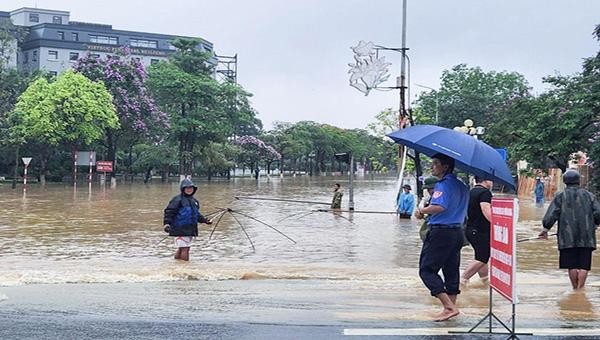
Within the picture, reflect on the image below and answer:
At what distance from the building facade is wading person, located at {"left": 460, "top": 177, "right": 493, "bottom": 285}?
8192 centimetres

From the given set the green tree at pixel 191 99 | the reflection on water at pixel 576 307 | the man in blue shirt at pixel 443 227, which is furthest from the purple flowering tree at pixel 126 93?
the man in blue shirt at pixel 443 227

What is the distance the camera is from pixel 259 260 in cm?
1350

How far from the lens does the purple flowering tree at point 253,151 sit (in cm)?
8825

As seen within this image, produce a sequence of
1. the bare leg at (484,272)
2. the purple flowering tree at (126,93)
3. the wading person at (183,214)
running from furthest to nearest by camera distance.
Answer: the purple flowering tree at (126,93) → the wading person at (183,214) → the bare leg at (484,272)

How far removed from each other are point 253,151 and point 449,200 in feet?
272

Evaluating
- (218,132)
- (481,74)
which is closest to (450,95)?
(481,74)

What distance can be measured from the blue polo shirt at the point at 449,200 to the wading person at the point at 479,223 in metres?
1.82

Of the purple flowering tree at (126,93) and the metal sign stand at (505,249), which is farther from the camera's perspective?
the purple flowering tree at (126,93)

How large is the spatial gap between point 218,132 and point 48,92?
17.1 m

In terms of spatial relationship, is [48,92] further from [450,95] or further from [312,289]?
[312,289]

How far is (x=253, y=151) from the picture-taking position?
89.2 m

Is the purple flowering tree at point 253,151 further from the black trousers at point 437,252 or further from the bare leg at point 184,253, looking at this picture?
the black trousers at point 437,252

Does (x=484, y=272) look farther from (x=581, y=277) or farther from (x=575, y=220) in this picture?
(x=575, y=220)

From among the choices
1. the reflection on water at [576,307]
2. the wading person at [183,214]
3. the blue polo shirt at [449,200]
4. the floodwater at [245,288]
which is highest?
the blue polo shirt at [449,200]
